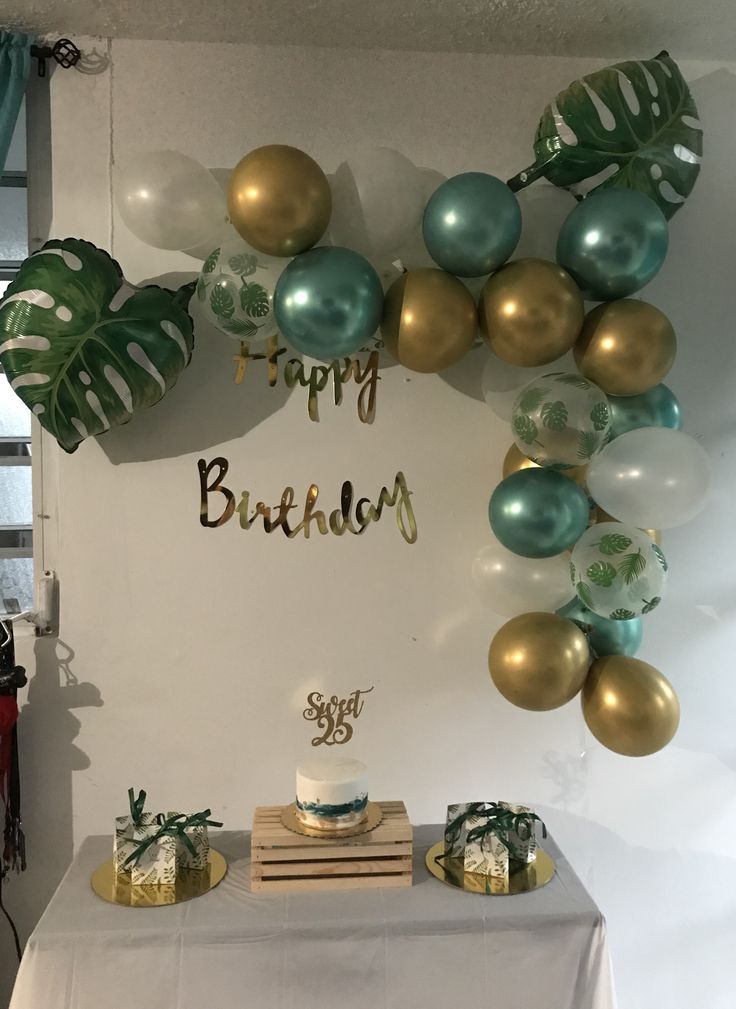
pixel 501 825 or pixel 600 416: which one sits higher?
pixel 600 416

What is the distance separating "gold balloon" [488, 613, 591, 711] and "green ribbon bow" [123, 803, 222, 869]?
603 millimetres

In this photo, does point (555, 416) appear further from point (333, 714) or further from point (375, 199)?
point (333, 714)

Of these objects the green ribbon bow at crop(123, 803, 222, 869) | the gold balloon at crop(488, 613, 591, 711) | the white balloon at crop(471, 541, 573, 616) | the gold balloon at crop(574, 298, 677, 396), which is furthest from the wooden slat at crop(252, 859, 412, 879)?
the gold balloon at crop(574, 298, 677, 396)

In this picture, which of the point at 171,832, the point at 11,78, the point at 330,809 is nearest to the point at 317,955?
the point at 330,809

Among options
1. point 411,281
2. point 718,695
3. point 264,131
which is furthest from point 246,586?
point 718,695

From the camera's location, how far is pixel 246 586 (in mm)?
1970

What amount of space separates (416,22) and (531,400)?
88 cm

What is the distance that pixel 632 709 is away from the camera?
161 cm

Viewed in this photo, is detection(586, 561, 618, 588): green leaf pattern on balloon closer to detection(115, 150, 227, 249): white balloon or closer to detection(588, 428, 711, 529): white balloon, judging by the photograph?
detection(588, 428, 711, 529): white balloon

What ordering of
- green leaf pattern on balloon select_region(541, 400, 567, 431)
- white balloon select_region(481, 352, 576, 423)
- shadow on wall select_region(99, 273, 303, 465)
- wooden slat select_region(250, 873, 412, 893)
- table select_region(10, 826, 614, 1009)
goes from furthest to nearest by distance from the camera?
shadow on wall select_region(99, 273, 303, 465), white balloon select_region(481, 352, 576, 423), green leaf pattern on balloon select_region(541, 400, 567, 431), wooden slat select_region(250, 873, 412, 893), table select_region(10, 826, 614, 1009)

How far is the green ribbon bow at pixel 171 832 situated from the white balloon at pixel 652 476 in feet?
3.16

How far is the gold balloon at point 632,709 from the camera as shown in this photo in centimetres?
161

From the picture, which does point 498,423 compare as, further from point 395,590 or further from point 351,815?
point 351,815

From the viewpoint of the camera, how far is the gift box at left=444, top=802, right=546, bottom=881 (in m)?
1.55
